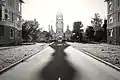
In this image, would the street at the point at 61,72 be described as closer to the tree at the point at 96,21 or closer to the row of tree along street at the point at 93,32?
the row of tree along street at the point at 93,32

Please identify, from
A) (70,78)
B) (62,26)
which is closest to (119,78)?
(70,78)

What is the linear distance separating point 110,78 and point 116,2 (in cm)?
3665

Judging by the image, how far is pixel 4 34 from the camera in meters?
36.4

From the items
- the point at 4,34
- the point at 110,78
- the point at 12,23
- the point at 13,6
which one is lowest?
the point at 110,78

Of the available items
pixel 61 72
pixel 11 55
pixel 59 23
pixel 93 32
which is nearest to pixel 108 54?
pixel 11 55

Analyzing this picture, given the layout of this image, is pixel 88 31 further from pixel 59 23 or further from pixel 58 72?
pixel 58 72

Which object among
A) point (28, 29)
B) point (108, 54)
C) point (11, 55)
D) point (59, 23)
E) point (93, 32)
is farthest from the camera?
point (59, 23)

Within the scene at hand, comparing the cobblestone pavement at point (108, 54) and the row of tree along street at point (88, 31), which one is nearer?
the cobblestone pavement at point (108, 54)

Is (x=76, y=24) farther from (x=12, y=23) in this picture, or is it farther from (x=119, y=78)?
(x=119, y=78)

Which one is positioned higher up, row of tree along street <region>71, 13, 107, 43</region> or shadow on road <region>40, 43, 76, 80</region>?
row of tree along street <region>71, 13, 107, 43</region>

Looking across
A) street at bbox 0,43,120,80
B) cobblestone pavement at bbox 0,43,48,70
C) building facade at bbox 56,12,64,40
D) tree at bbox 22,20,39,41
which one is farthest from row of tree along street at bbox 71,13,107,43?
street at bbox 0,43,120,80

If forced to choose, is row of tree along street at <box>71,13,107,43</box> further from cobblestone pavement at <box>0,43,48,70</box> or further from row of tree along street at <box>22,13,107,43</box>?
cobblestone pavement at <box>0,43,48,70</box>

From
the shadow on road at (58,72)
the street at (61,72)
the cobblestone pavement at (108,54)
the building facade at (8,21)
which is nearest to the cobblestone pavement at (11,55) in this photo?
the street at (61,72)

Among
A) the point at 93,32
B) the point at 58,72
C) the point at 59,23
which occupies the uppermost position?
the point at 59,23
